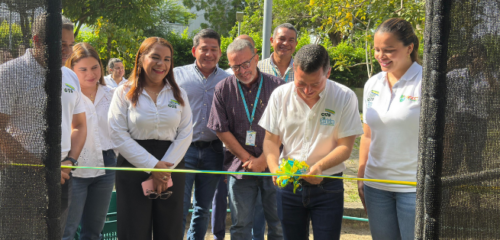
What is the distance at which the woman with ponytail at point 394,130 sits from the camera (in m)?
2.74

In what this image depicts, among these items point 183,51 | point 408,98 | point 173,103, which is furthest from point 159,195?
point 183,51

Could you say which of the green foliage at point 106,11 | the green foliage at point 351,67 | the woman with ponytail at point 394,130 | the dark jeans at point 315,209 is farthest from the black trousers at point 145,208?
the green foliage at point 351,67

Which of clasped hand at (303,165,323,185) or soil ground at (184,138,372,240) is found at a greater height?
clasped hand at (303,165,323,185)

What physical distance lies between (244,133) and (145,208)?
108cm

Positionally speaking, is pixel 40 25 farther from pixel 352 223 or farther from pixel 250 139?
pixel 352 223

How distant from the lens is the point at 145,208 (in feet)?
10.8

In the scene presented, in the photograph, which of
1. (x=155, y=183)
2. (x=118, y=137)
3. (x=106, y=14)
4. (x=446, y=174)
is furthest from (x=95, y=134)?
(x=106, y=14)

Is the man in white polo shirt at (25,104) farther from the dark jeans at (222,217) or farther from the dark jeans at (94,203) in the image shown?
the dark jeans at (222,217)

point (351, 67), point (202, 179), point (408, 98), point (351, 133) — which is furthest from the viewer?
point (351, 67)

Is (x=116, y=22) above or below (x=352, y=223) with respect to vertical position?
above

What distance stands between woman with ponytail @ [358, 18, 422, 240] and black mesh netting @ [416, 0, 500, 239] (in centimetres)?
84

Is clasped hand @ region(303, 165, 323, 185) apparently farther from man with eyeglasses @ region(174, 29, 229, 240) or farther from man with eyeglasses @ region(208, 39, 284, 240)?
man with eyeglasses @ region(174, 29, 229, 240)

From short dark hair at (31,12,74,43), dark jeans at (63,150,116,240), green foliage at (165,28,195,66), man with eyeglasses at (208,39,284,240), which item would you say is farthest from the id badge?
green foliage at (165,28,195,66)

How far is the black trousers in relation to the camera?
3.28 meters
